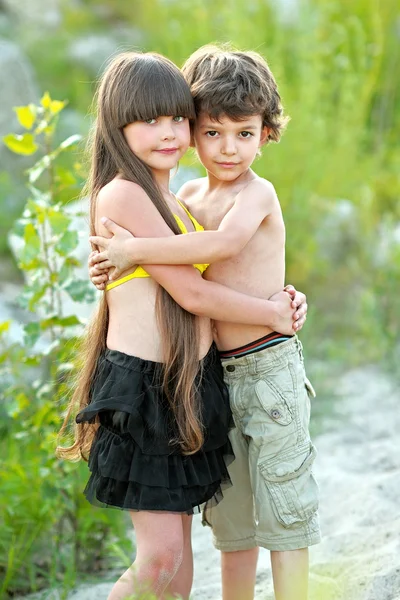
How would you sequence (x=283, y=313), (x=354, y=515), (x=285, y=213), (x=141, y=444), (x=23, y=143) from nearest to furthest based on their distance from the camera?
(x=141, y=444) → (x=283, y=313) → (x=23, y=143) → (x=354, y=515) → (x=285, y=213)

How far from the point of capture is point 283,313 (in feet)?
7.56

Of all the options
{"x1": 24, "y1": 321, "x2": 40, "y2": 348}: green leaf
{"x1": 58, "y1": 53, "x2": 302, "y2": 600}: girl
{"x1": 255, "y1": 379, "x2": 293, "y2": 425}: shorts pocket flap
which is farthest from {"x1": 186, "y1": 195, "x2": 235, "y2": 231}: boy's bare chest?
{"x1": 24, "y1": 321, "x2": 40, "y2": 348}: green leaf

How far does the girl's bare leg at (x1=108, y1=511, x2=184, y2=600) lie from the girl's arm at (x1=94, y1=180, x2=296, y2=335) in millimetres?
542

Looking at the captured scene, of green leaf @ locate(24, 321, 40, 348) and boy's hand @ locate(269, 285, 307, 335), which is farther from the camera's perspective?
green leaf @ locate(24, 321, 40, 348)

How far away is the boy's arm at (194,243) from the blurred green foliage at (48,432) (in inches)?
22.2

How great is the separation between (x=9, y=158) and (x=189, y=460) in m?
4.15

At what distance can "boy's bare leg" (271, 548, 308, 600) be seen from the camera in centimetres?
225

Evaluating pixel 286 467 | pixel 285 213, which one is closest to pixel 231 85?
pixel 286 467

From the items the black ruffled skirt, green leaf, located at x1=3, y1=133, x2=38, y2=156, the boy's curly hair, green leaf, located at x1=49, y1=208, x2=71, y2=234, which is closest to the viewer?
the black ruffled skirt

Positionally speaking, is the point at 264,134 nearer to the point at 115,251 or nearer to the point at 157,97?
the point at 157,97

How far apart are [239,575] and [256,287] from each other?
871 mm

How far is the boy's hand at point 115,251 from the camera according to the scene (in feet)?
7.07

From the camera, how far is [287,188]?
17.4 ft

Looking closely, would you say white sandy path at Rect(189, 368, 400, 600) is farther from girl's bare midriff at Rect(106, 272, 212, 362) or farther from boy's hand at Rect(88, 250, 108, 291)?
boy's hand at Rect(88, 250, 108, 291)
